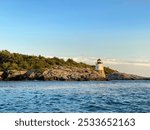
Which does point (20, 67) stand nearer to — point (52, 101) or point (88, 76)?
point (88, 76)

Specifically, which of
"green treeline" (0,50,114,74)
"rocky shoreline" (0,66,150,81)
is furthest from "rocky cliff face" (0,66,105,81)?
"green treeline" (0,50,114,74)

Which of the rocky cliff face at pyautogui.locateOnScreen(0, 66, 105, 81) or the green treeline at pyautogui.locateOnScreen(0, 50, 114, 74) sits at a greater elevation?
the green treeline at pyautogui.locateOnScreen(0, 50, 114, 74)

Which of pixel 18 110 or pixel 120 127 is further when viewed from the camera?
pixel 18 110

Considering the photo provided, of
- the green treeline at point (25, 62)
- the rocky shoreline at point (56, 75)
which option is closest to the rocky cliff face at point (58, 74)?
the rocky shoreline at point (56, 75)

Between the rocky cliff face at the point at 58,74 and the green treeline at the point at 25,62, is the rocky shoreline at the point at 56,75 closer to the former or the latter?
Answer: the rocky cliff face at the point at 58,74

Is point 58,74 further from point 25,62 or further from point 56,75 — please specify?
point 25,62

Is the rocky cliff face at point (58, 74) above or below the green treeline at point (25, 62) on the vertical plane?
below

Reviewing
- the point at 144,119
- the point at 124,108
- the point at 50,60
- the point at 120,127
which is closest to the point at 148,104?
the point at 124,108

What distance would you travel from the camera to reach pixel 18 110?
15914mm

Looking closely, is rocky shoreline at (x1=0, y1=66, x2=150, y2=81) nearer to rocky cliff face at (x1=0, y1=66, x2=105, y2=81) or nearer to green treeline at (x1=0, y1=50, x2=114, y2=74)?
rocky cliff face at (x1=0, y1=66, x2=105, y2=81)

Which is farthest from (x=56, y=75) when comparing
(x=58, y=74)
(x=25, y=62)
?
(x=25, y=62)

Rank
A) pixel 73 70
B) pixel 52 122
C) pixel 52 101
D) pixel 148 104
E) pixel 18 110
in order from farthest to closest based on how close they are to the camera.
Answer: pixel 73 70 → pixel 52 101 → pixel 148 104 → pixel 18 110 → pixel 52 122

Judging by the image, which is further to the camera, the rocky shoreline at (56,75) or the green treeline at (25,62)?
the rocky shoreline at (56,75)

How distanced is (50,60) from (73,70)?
4749mm
